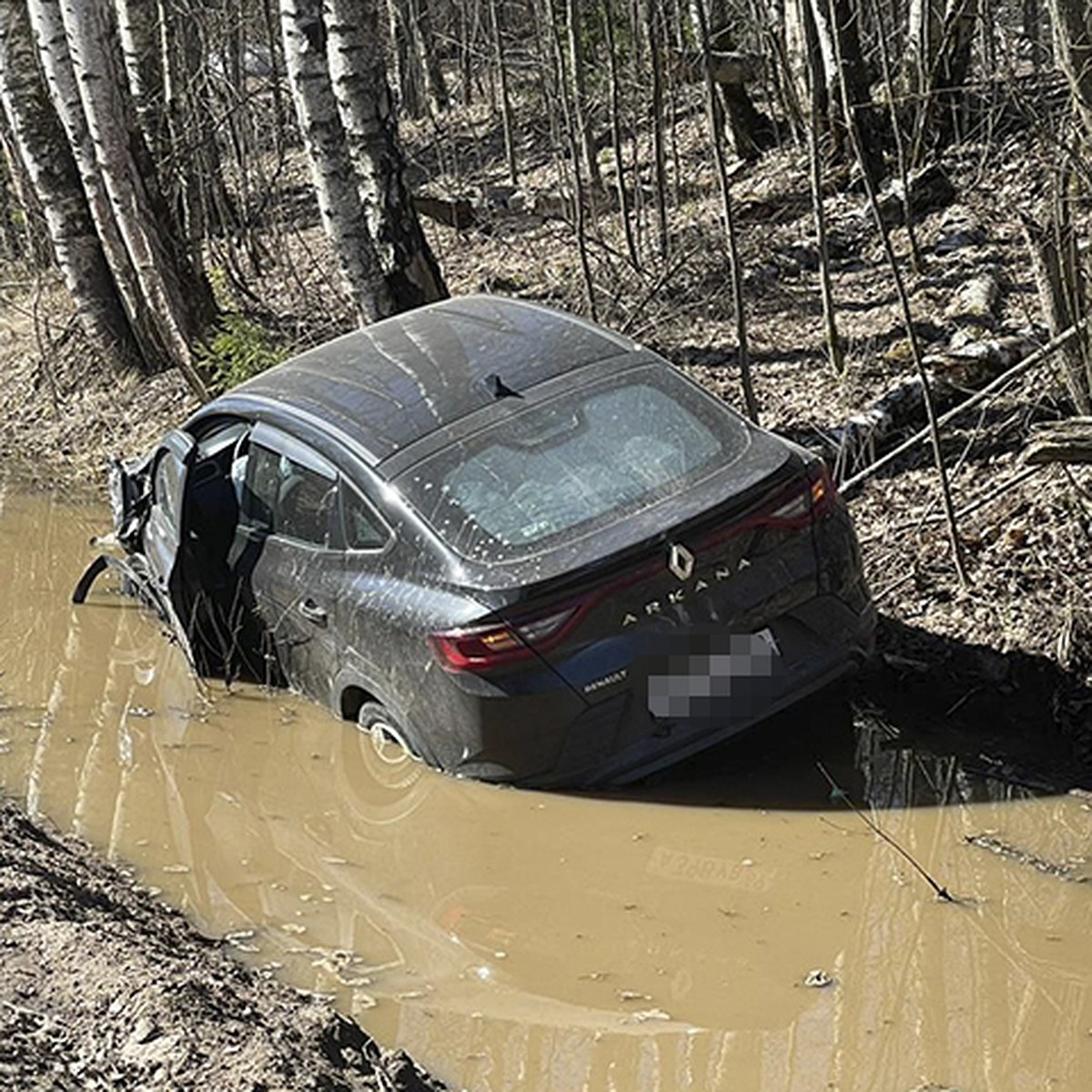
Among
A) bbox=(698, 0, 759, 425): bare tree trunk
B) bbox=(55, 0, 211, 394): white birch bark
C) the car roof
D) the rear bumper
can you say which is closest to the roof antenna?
the car roof

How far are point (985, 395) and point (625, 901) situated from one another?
3296 mm

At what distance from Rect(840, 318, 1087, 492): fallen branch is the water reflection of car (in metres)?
1.50

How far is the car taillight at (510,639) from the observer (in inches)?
245

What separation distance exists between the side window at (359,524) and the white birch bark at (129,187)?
21.9ft

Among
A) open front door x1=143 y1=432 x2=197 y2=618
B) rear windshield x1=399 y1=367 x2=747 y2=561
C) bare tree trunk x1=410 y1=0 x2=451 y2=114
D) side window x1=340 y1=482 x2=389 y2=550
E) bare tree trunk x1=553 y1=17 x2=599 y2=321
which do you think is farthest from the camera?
bare tree trunk x1=410 y1=0 x2=451 y2=114

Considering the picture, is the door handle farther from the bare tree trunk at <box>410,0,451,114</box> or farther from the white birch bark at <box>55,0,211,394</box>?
the bare tree trunk at <box>410,0,451,114</box>

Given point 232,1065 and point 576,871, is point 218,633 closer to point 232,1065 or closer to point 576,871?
point 576,871

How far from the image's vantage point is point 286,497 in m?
7.60

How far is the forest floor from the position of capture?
526 centimetres

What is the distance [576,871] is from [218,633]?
2788mm

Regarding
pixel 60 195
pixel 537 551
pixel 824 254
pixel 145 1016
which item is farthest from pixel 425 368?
pixel 60 195

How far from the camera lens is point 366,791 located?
7.14 meters

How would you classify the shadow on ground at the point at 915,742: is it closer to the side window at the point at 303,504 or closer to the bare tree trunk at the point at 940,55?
the side window at the point at 303,504

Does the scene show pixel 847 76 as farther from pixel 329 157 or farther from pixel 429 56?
pixel 429 56
